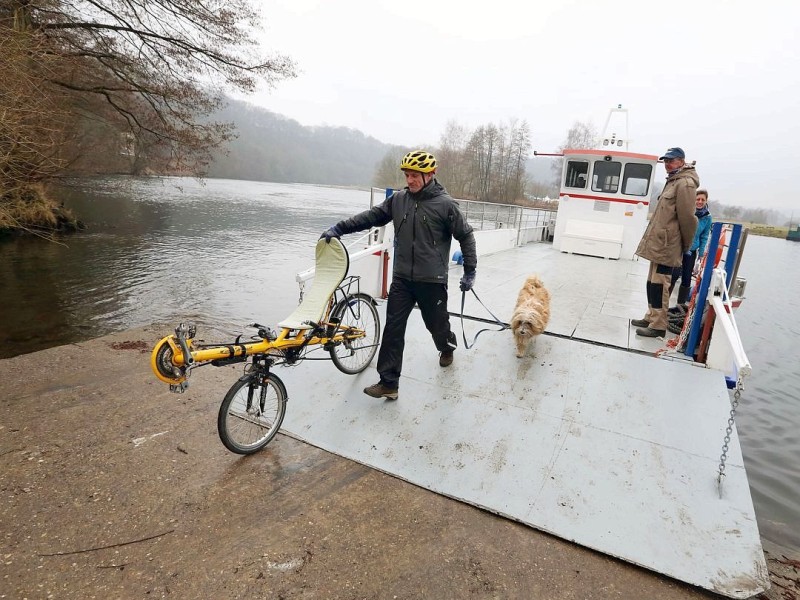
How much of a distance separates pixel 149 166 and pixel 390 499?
15190 millimetres

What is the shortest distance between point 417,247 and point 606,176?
10.4 meters

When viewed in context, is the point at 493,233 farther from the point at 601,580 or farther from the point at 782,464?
the point at 601,580

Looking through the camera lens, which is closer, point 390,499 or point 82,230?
point 390,499

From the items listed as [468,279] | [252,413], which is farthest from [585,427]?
[252,413]

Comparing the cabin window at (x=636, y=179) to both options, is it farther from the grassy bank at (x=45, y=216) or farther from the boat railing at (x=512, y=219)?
the grassy bank at (x=45, y=216)

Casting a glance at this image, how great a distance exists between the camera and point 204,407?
4.52 m

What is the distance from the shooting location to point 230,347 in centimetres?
326

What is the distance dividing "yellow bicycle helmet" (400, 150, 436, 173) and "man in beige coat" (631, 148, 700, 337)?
9.06 ft

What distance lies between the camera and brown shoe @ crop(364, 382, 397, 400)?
4.16 metres

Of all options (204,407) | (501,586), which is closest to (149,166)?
(204,407)

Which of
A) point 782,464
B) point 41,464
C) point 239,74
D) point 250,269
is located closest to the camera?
point 41,464

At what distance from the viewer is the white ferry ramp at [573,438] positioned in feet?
9.47

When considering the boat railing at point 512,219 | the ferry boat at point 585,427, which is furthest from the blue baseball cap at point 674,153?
the boat railing at point 512,219

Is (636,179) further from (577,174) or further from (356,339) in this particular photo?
(356,339)
